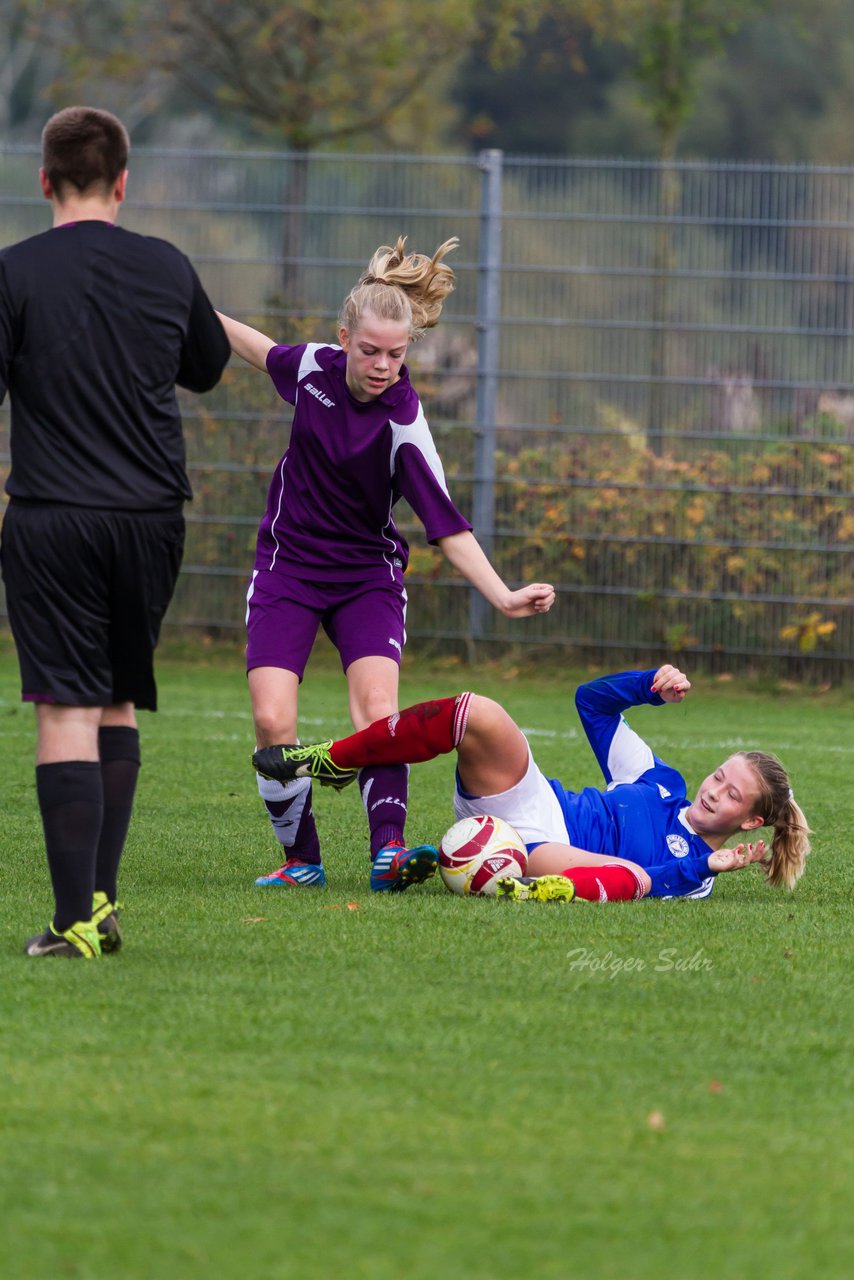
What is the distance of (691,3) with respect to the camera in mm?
16734

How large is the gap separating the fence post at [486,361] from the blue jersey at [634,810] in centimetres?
669

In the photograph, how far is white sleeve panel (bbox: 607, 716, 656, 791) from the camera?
591 cm

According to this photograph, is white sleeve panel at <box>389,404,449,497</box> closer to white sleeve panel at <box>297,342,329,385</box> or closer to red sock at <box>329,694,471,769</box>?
white sleeve panel at <box>297,342,329,385</box>

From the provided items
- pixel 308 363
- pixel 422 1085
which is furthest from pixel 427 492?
pixel 422 1085

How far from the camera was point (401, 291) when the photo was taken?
5551 mm

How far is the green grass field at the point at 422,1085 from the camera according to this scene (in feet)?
9.02

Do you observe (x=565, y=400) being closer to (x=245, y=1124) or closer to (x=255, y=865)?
(x=255, y=865)

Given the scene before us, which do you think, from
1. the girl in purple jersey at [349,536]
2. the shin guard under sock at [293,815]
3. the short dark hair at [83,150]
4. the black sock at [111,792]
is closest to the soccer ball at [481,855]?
the girl in purple jersey at [349,536]

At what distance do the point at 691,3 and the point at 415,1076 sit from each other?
48.8ft

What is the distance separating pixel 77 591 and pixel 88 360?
52 centimetres

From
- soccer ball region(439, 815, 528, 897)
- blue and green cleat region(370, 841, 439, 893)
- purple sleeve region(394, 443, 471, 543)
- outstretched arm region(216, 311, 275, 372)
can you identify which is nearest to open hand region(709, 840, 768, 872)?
soccer ball region(439, 815, 528, 897)

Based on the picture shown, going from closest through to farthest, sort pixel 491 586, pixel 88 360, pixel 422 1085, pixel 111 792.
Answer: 1. pixel 422 1085
2. pixel 88 360
3. pixel 111 792
4. pixel 491 586

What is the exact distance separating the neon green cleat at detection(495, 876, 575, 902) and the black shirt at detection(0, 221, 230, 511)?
170cm

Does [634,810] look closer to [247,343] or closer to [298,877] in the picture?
[298,877]
